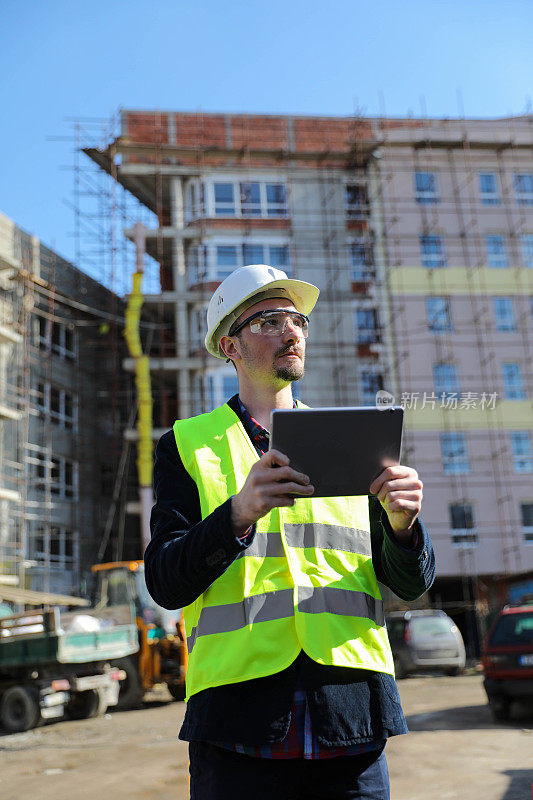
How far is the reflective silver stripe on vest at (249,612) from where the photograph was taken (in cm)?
215

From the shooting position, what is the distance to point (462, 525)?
30.9 meters

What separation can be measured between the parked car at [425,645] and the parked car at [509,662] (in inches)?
359

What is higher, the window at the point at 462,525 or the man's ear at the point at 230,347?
the window at the point at 462,525

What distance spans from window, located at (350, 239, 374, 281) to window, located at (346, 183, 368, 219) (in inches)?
52.1

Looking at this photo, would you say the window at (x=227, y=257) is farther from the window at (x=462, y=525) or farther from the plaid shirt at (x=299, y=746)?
the plaid shirt at (x=299, y=746)

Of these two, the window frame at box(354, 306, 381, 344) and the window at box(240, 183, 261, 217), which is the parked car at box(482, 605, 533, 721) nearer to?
the window frame at box(354, 306, 381, 344)

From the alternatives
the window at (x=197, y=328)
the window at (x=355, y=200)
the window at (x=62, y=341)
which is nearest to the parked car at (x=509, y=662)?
the window at (x=197, y=328)

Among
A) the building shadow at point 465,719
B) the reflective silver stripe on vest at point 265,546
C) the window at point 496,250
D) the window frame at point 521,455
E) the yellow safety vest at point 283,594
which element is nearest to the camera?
the yellow safety vest at point 283,594

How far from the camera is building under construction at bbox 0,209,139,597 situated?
2778cm

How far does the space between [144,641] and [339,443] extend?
1629cm

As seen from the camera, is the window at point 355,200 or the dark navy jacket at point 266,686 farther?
the window at point 355,200

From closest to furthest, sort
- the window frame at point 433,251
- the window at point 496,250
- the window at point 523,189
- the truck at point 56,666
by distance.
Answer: the truck at point 56,666 → the window frame at point 433,251 → the window at point 496,250 → the window at point 523,189

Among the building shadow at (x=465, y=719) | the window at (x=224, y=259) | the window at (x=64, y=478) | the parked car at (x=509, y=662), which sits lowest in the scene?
the building shadow at (x=465, y=719)

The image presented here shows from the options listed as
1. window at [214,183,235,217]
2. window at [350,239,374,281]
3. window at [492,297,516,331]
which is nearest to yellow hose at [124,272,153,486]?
window at [214,183,235,217]
